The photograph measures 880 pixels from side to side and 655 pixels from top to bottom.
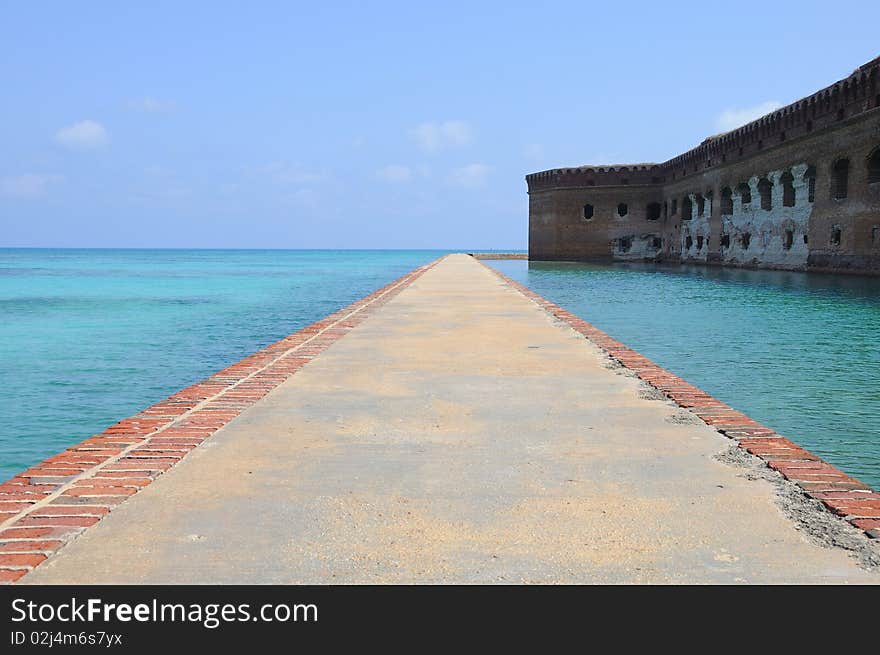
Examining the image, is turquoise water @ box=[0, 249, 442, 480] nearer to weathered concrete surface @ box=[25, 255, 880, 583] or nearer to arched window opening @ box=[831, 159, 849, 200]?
weathered concrete surface @ box=[25, 255, 880, 583]

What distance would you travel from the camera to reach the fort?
2339cm

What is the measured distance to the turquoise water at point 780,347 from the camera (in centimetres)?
533

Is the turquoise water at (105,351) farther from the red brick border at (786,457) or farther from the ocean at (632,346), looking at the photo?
the red brick border at (786,457)

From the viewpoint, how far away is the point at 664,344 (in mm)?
9977

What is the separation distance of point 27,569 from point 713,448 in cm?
291

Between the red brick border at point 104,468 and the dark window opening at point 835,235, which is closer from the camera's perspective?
the red brick border at point 104,468

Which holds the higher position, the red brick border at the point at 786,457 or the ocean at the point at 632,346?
the red brick border at the point at 786,457

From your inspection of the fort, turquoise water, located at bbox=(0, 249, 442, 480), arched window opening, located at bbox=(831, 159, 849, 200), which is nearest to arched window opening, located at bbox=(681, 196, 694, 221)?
the fort

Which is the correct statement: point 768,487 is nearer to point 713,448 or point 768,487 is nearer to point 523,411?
point 713,448

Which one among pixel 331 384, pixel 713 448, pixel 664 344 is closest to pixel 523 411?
pixel 713 448

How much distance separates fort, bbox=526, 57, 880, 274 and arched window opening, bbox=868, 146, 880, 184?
30 millimetres

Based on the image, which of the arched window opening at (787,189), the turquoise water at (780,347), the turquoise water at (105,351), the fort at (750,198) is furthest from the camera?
the arched window opening at (787,189)

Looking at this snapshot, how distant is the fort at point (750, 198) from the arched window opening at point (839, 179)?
39mm

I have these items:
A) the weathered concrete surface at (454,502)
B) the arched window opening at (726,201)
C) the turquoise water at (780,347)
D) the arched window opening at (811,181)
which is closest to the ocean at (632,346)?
the turquoise water at (780,347)
